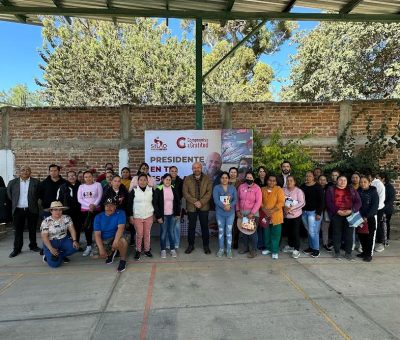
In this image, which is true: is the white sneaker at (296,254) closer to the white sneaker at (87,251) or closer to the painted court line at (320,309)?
the painted court line at (320,309)

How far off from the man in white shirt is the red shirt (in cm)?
79

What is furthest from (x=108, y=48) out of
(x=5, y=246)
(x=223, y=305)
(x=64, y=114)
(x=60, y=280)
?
(x=223, y=305)

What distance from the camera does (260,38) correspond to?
2716 centimetres

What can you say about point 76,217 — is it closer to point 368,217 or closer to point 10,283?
point 10,283

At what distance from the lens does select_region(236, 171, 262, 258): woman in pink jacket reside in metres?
6.40

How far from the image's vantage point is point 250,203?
253 inches

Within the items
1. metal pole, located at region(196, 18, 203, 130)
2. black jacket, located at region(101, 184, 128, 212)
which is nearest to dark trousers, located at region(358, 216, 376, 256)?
metal pole, located at region(196, 18, 203, 130)

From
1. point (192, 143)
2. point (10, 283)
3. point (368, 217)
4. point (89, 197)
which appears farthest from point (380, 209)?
point (10, 283)

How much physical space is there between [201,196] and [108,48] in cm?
1510

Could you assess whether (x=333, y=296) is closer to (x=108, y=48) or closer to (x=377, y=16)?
(x=377, y=16)

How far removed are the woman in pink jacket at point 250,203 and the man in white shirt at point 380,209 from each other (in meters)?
2.39

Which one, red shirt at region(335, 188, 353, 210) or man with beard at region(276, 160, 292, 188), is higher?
man with beard at region(276, 160, 292, 188)

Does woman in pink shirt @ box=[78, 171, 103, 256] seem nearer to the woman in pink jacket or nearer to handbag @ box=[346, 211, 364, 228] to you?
the woman in pink jacket

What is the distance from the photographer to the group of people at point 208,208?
6.09 m
